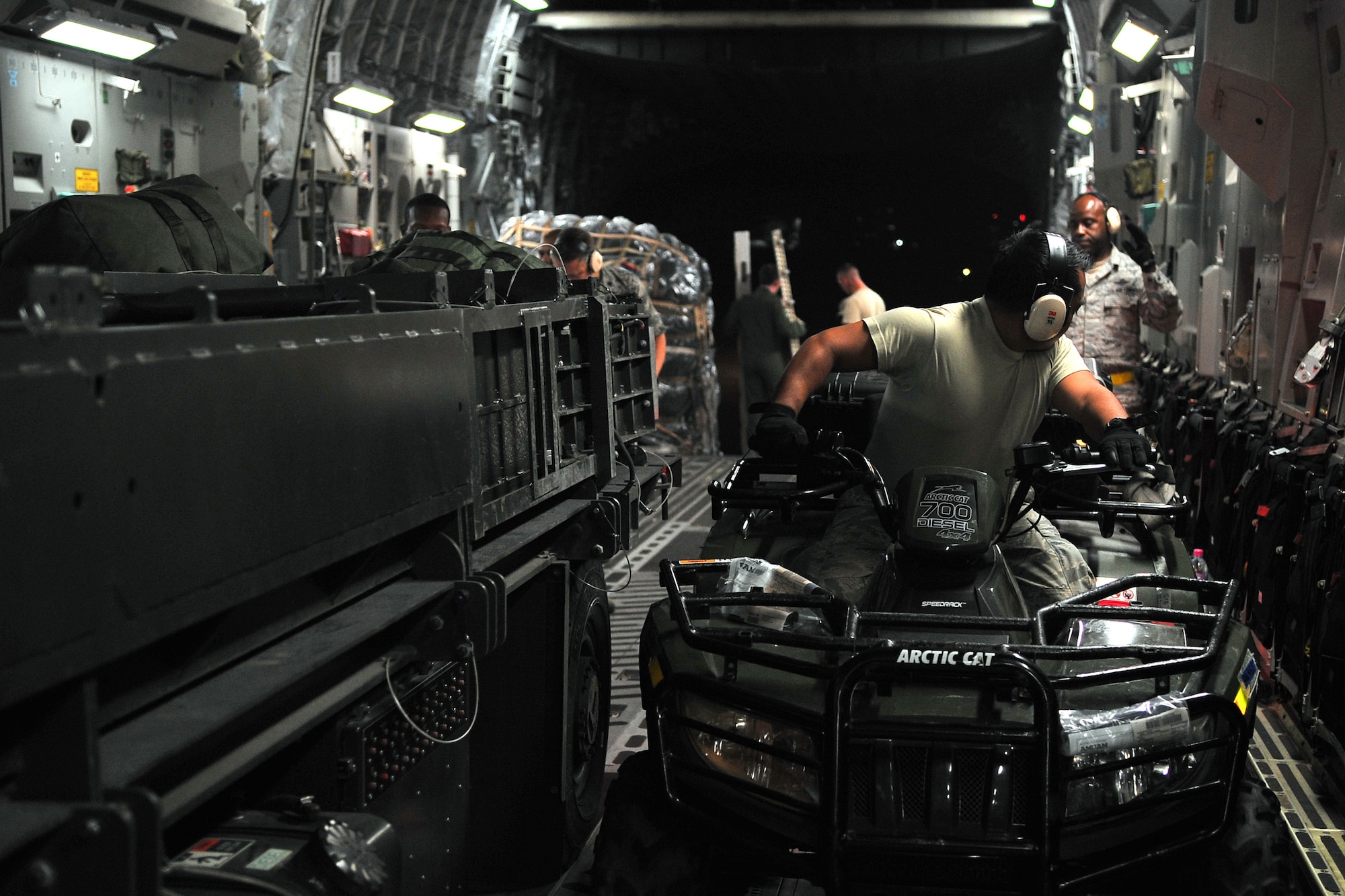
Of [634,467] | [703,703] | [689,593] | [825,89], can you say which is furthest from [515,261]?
[825,89]

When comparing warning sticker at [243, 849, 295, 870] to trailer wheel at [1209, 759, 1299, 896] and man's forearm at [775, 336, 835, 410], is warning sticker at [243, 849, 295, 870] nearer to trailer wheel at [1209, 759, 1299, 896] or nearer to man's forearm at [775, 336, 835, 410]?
trailer wheel at [1209, 759, 1299, 896]

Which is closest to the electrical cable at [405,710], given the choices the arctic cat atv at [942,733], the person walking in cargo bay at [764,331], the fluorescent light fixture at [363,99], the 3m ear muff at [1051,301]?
the arctic cat atv at [942,733]

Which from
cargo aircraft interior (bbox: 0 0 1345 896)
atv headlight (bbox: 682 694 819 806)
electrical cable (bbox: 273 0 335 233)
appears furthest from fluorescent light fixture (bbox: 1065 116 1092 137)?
atv headlight (bbox: 682 694 819 806)

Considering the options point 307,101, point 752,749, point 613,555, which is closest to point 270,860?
point 752,749

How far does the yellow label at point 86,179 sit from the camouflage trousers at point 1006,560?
5644 mm

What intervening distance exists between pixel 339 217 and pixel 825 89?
10.5 metres

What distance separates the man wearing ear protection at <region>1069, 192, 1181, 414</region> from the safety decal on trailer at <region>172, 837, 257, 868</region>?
20.6 ft

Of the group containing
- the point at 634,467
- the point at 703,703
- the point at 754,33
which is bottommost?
the point at 703,703

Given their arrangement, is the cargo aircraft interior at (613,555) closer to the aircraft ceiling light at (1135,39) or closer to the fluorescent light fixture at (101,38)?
the fluorescent light fixture at (101,38)

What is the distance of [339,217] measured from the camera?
11836 mm

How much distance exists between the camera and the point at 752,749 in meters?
3.08

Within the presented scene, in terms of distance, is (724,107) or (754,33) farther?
(724,107)

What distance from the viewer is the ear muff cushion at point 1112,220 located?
7.59 metres

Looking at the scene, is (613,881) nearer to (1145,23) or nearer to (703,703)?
(703,703)
